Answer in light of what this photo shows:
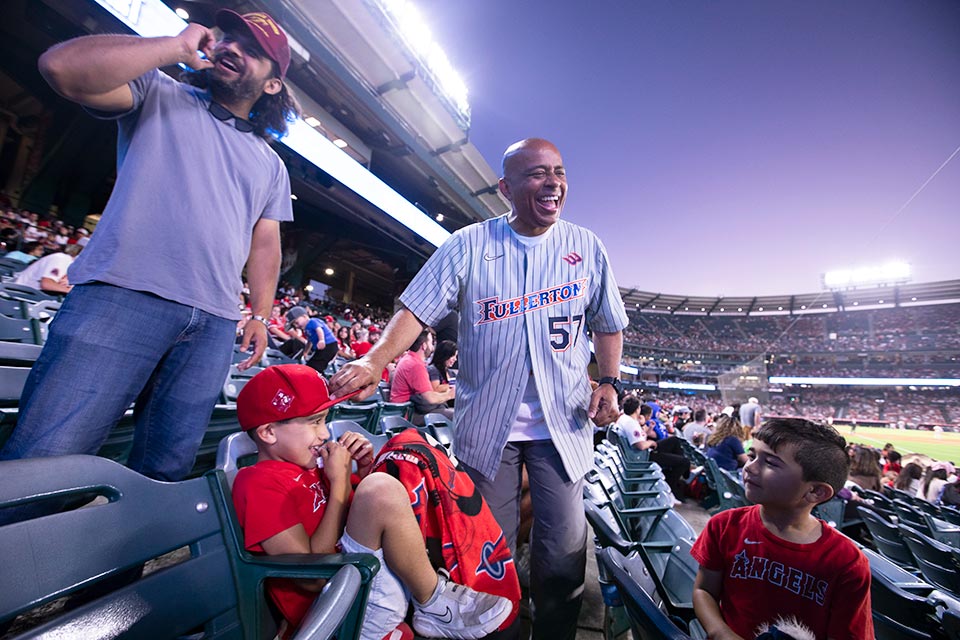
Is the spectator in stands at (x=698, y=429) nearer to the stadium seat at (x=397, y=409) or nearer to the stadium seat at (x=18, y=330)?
the stadium seat at (x=397, y=409)

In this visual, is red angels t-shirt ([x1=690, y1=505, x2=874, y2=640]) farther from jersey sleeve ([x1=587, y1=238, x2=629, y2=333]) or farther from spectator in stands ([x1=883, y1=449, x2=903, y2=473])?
spectator in stands ([x1=883, y1=449, x2=903, y2=473])

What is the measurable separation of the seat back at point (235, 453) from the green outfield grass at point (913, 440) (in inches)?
962

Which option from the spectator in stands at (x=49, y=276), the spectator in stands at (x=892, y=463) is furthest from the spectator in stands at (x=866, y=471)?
the spectator in stands at (x=49, y=276)

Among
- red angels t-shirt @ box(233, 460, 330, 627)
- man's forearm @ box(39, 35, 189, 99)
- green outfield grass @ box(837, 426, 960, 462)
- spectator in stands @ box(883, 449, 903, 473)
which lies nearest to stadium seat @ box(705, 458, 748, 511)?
red angels t-shirt @ box(233, 460, 330, 627)

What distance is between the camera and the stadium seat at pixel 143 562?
1.95 ft

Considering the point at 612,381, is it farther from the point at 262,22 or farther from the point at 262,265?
the point at 262,22

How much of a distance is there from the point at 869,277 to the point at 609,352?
4438cm

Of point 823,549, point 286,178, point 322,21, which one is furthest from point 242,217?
point 322,21

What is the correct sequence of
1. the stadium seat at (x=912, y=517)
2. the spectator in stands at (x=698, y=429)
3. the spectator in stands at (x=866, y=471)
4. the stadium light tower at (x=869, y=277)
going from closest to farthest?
the stadium seat at (x=912, y=517), the spectator in stands at (x=866, y=471), the spectator in stands at (x=698, y=429), the stadium light tower at (x=869, y=277)

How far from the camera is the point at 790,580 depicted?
4.25 feet

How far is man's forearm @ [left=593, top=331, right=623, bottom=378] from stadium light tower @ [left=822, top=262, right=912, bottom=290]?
43627 millimetres

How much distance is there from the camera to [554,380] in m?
1.54

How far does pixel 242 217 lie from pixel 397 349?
69 centimetres

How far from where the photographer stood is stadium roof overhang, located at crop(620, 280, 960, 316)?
31.9 m
